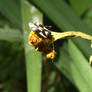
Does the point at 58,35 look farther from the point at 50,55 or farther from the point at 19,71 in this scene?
the point at 19,71

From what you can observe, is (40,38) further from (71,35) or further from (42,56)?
(42,56)

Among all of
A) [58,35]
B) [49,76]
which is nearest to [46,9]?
[58,35]

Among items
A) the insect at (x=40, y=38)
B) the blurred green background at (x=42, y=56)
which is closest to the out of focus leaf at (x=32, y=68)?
the blurred green background at (x=42, y=56)

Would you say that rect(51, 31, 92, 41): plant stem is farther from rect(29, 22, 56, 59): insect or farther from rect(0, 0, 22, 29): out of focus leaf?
rect(0, 0, 22, 29): out of focus leaf

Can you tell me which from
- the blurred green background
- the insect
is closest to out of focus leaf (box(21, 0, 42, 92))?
the blurred green background

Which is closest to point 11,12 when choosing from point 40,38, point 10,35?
point 10,35

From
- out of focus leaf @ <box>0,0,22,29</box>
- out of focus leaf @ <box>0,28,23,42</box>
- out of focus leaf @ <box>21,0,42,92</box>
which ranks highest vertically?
out of focus leaf @ <box>0,0,22,29</box>
